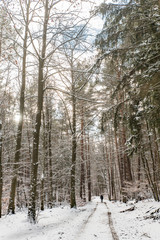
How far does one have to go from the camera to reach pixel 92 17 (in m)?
6.48

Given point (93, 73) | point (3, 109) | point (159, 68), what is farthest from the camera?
point (3, 109)

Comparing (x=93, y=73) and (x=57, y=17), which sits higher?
(x=57, y=17)

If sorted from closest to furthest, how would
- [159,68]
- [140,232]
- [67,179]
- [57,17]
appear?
[159,68] → [140,232] → [57,17] → [67,179]

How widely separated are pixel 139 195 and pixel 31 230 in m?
10.7

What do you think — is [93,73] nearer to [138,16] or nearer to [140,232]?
[138,16]

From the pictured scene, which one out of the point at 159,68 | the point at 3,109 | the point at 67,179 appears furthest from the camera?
the point at 67,179

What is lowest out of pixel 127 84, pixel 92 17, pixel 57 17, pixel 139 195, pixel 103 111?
pixel 139 195

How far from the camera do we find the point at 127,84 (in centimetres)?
611

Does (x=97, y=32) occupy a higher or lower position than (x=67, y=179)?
higher

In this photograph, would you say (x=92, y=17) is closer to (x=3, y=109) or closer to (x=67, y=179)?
(x=3, y=109)

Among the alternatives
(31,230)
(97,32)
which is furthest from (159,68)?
(31,230)

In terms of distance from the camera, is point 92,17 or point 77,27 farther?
point 77,27

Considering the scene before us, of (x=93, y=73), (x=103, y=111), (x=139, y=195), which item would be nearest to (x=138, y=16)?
(x=93, y=73)

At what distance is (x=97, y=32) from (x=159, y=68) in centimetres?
270
